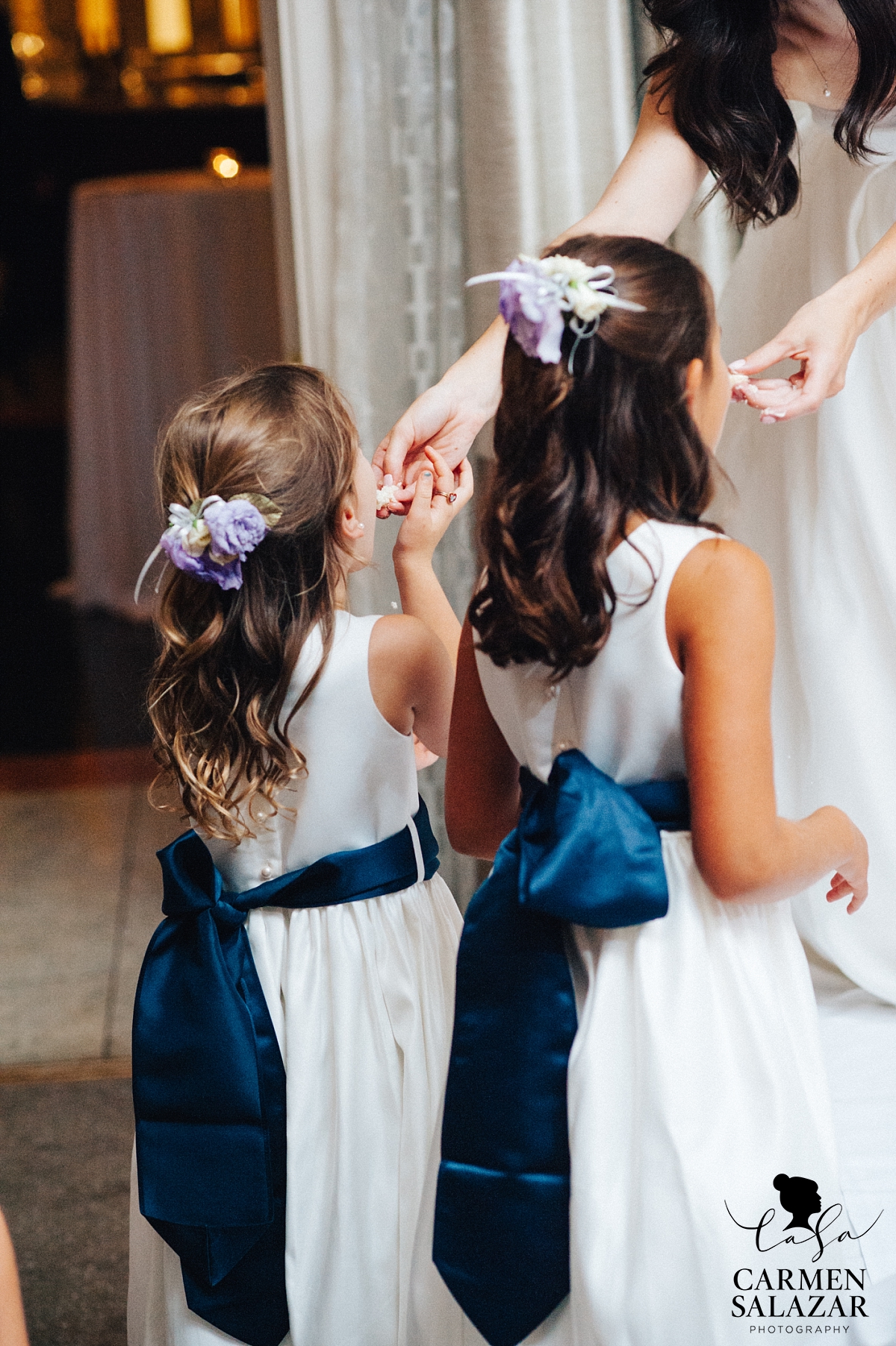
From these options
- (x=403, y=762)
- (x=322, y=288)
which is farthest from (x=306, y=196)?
(x=403, y=762)

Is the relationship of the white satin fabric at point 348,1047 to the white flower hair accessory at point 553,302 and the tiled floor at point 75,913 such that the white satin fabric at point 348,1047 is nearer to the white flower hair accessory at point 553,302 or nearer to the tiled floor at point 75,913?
the white flower hair accessory at point 553,302

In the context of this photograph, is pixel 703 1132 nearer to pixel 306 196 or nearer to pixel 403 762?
pixel 403 762

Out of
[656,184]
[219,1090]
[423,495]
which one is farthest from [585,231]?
[219,1090]

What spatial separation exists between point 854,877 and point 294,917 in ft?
1.79

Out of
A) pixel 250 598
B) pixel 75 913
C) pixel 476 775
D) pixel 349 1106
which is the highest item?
pixel 250 598

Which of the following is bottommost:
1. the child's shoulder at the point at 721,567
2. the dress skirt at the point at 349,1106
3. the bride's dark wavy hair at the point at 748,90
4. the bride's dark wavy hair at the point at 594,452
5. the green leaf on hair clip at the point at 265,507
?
the dress skirt at the point at 349,1106

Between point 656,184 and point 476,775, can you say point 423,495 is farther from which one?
point 656,184

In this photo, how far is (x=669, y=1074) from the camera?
103 centimetres

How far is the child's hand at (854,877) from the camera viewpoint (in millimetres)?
1134

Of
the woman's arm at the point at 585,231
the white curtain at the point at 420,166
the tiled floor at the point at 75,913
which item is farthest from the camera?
the tiled floor at the point at 75,913

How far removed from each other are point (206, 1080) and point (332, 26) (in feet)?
5.60

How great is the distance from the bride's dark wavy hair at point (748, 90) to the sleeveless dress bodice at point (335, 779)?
680 mm

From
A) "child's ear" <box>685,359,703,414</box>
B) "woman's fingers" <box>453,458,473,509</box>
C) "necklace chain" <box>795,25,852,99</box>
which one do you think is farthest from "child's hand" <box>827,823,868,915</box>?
"necklace chain" <box>795,25,852,99</box>

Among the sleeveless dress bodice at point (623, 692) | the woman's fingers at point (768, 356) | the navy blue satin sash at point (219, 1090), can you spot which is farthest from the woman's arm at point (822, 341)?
the navy blue satin sash at point (219, 1090)
